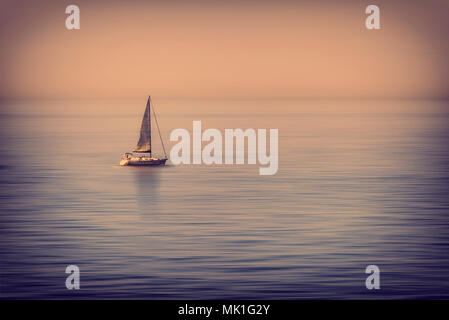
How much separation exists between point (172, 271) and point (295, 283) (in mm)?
5344

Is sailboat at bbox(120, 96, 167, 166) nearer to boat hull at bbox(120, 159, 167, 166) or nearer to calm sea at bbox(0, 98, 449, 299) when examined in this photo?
boat hull at bbox(120, 159, 167, 166)

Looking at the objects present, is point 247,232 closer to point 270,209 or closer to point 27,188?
point 270,209

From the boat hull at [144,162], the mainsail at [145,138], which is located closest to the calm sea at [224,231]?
the boat hull at [144,162]

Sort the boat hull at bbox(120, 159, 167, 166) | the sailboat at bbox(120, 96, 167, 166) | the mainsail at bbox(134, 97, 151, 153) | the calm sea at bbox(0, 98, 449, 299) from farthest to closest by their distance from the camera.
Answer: the mainsail at bbox(134, 97, 151, 153) → the sailboat at bbox(120, 96, 167, 166) → the boat hull at bbox(120, 159, 167, 166) → the calm sea at bbox(0, 98, 449, 299)

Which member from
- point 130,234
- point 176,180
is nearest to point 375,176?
point 176,180

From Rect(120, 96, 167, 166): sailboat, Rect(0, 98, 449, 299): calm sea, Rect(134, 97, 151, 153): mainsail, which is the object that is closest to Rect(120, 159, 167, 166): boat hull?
Rect(120, 96, 167, 166): sailboat

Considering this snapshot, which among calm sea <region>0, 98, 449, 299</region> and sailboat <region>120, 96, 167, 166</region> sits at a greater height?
sailboat <region>120, 96, 167, 166</region>

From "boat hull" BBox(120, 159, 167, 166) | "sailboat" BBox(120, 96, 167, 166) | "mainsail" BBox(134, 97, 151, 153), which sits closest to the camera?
"boat hull" BBox(120, 159, 167, 166)

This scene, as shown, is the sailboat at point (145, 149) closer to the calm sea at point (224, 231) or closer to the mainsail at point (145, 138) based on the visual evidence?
the mainsail at point (145, 138)

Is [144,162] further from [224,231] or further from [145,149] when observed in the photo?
[224,231]

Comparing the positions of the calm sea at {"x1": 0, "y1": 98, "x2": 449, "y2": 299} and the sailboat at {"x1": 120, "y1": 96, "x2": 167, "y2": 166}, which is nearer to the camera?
the calm sea at {"x1": 0, "y1": 98, "x2": 449, "y2": 299}

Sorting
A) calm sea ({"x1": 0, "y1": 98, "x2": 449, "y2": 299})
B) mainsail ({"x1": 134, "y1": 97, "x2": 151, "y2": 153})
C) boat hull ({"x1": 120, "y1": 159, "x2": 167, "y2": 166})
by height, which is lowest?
calm sea ({"x1": 0, "y1": 98, "x2": 449, "y2": 299})

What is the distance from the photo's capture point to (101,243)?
120ft

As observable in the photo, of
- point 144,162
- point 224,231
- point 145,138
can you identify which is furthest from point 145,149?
point 224,231
